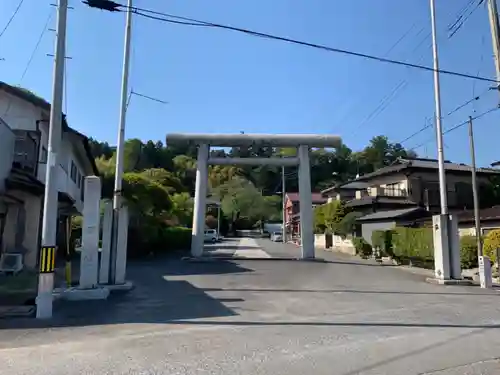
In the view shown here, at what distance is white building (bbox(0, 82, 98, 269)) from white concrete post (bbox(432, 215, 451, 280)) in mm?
13732

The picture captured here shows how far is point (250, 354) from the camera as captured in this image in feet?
21.6

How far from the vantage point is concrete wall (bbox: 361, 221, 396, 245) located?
30734mm

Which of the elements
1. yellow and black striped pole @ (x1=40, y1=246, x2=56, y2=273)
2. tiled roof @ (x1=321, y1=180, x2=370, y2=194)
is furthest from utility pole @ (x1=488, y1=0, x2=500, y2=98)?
tiled roof @ (x1=321, y1=180, x2=370, y2=194)

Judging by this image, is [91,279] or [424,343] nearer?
[424,343]

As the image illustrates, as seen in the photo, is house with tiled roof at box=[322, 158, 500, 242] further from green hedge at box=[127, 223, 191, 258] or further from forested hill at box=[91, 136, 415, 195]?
forested hill at box=[91, 136, 415, 195]

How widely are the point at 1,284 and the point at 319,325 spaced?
35.0 ft

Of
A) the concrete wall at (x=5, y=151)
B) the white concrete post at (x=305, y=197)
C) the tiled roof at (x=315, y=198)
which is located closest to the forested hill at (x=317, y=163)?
the tiled roof at (x=315, y=198)

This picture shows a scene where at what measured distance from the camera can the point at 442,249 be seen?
17.3 m

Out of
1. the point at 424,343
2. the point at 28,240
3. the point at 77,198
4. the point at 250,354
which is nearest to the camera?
the point at 250,354

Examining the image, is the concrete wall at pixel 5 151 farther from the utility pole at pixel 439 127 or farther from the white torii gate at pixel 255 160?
the utility pole at pixel 439 127

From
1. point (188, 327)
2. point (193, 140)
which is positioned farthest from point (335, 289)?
point (193, 140)

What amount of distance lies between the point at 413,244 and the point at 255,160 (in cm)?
928

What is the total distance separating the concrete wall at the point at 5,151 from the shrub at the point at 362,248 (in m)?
22.2

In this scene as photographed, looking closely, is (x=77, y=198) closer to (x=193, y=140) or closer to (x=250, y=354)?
(x=193, y=140)
